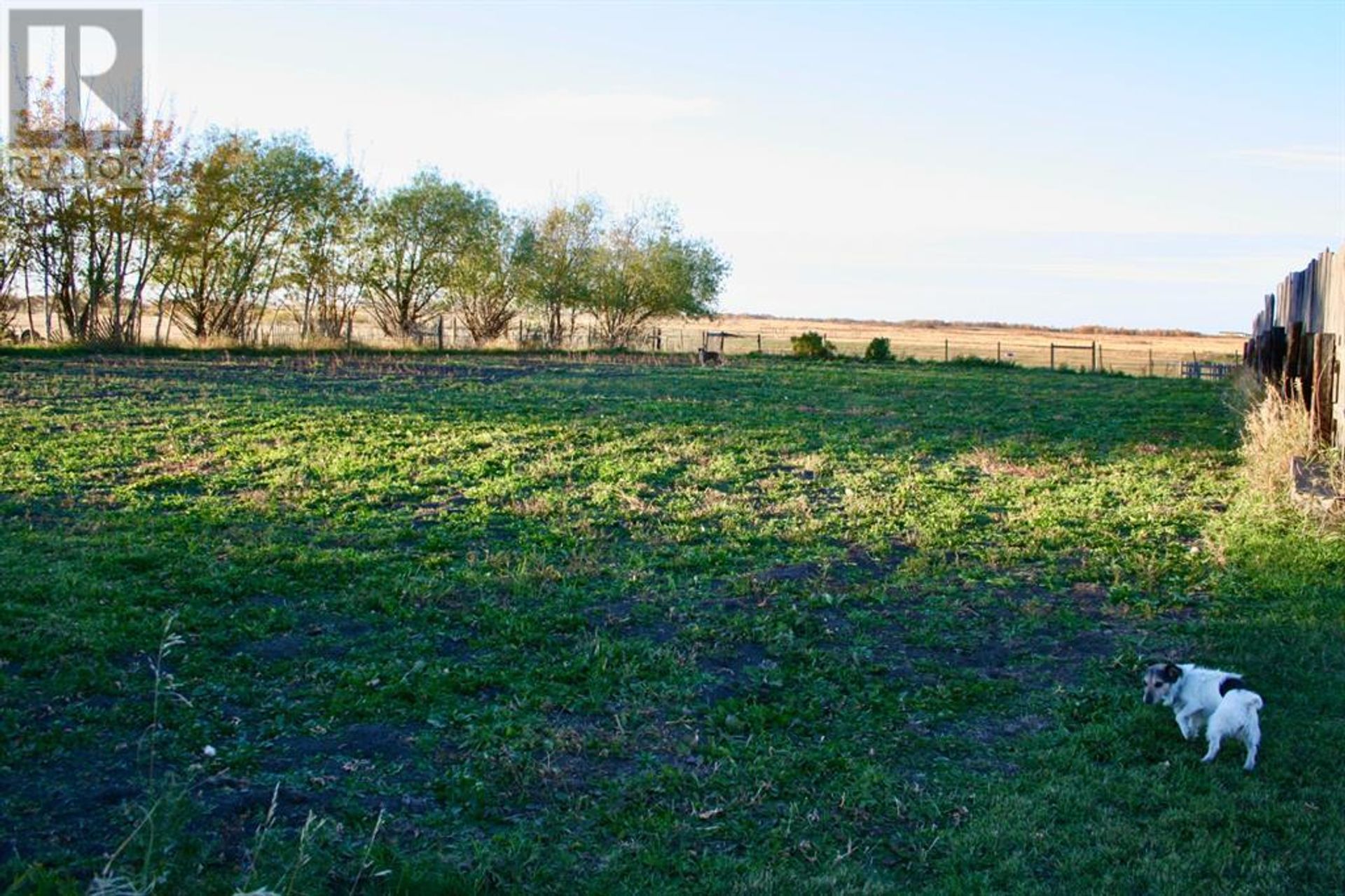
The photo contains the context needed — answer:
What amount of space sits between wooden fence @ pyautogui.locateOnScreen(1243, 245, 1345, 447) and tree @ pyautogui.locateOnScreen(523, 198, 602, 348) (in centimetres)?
2716

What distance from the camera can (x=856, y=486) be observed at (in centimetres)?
970

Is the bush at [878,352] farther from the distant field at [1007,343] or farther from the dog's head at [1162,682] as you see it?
the dog's head at [1162,682]

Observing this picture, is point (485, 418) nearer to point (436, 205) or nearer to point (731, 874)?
point (731, 874)

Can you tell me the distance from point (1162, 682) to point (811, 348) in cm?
2851

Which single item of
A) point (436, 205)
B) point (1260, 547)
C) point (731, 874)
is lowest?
point (731, 874)

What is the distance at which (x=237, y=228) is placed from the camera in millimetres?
28422

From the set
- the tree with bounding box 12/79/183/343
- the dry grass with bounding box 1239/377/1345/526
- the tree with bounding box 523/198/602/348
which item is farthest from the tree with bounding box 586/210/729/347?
the dry grass with bounding box 1239/377/1345/526

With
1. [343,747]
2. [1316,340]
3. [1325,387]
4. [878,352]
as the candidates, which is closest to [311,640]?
[343,747]

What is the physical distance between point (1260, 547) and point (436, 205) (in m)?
31.0

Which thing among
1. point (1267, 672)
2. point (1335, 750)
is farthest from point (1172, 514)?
point (1335, 750)

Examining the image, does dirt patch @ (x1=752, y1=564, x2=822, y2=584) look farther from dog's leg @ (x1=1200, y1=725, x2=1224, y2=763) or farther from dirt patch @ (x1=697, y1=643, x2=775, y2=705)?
dog's leg @ (x1=1200, y1=725, x2=1224, y2=763)

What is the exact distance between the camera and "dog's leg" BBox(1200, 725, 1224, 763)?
389 centimetres

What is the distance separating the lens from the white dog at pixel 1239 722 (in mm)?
3883

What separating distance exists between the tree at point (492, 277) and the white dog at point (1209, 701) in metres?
32.2
